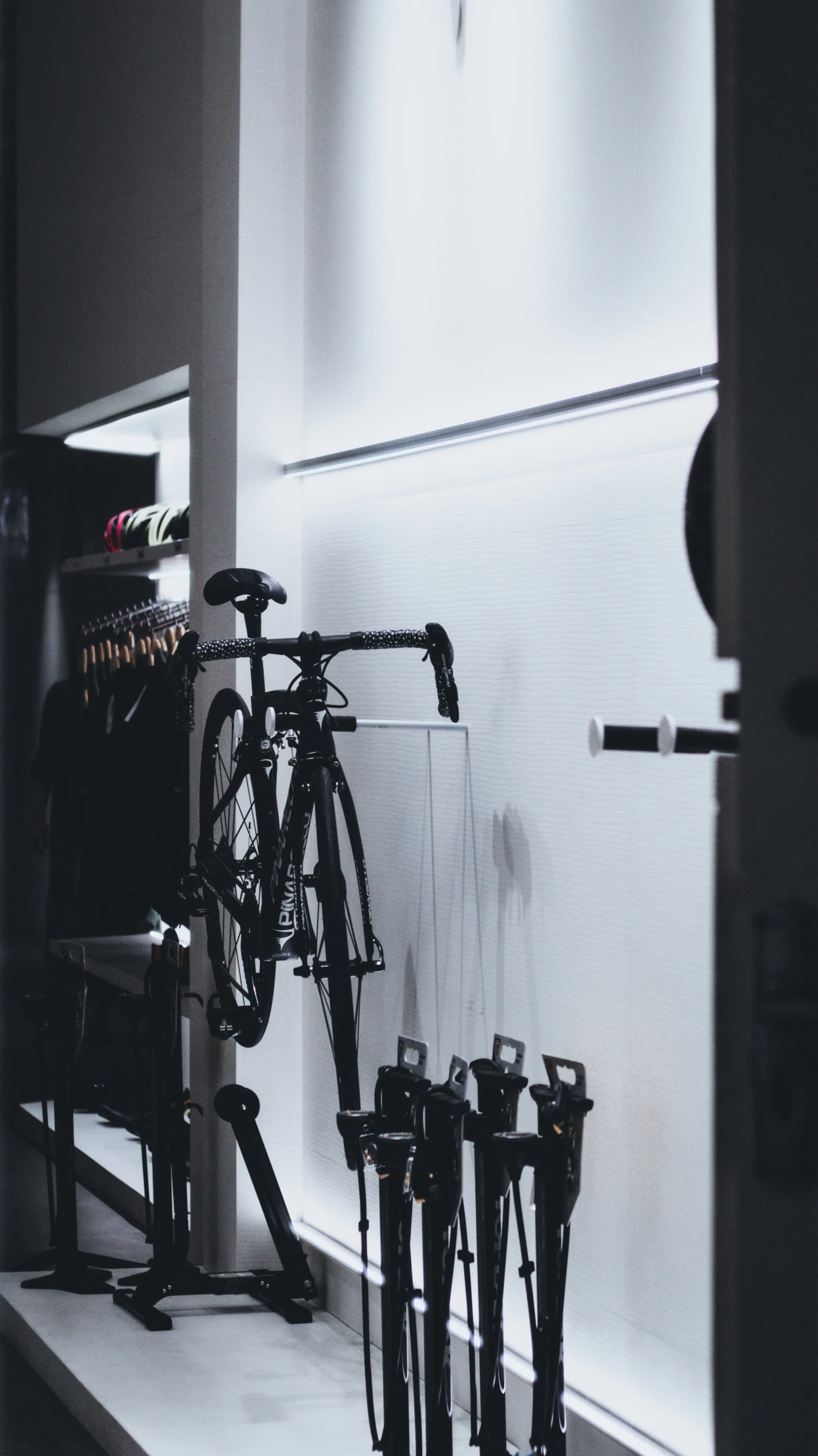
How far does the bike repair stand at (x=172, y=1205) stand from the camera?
3658 mm

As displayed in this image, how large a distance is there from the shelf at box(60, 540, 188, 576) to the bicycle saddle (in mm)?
1308

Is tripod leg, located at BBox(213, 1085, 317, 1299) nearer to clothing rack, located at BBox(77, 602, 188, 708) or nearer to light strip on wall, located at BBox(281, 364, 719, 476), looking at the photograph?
light strip on wall, located at BBox(281, 364, 719, 476)

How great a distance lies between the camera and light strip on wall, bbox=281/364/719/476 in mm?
2443

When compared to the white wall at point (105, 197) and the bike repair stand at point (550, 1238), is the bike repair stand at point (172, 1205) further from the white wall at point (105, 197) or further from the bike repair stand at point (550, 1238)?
the white wall at point (105, 197)

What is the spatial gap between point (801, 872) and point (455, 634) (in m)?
2.92

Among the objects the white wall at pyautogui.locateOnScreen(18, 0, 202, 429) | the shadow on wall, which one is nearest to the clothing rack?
the white wall at pyautogui.locateOnScreen(18, 0, 202, 429)

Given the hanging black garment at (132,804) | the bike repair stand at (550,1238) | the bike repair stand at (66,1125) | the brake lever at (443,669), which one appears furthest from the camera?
the hanging black garment at (132,804)

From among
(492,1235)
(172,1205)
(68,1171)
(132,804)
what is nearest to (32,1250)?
(68,1171)

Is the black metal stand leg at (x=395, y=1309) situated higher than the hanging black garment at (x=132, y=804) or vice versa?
the hanging black garment at (x=132, y=804)

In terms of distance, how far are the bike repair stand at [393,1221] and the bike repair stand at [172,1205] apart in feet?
3.30

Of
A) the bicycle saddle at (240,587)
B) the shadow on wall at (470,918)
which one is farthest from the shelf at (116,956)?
the bicycle saddle at (240,587)

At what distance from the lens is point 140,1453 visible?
2.91m

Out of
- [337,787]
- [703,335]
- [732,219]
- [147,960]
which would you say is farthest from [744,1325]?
[147,960]

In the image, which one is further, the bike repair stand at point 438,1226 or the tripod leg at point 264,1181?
the tripod leg at point 264,1181
